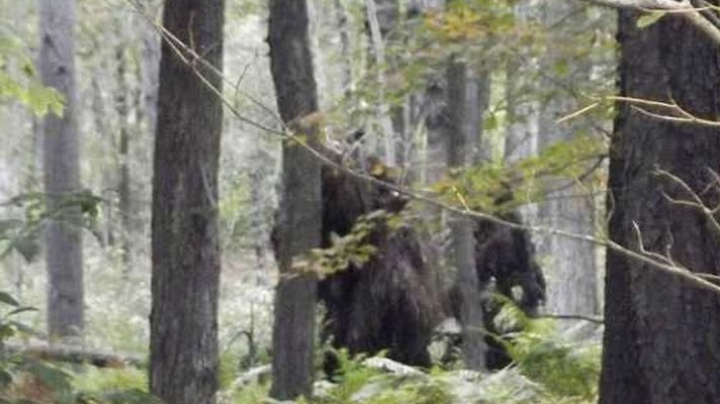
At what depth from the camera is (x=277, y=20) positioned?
392 inches

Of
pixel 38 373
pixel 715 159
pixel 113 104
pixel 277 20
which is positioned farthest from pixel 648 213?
pixel 113 104

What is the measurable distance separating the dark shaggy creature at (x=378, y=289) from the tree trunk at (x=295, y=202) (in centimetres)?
159

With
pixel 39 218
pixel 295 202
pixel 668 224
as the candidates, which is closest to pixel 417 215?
pixel 295 202

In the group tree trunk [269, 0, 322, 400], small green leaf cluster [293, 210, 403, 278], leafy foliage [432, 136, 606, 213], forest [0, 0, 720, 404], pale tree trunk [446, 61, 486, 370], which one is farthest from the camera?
pale tree trunk [446, 61, 486, 370]

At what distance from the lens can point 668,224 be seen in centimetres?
615

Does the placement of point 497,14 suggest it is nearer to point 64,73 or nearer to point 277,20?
point 277,20


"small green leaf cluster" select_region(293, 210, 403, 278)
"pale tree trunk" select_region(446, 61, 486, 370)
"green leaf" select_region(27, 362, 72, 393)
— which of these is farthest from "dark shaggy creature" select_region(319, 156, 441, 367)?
"green leaf" select_region(27, 362, 72, 393)

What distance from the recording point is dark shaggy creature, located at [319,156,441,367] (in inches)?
477

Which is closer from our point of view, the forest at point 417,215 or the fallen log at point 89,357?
the forest at point 417,215

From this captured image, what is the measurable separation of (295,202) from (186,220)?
235 centimetres

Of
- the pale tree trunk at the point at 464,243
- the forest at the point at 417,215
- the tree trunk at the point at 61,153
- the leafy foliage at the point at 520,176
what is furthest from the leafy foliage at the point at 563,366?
the tree trunk at the point at 61,153

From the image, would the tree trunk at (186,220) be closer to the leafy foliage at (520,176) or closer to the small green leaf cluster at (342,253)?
the leafy foliage at (520,176)

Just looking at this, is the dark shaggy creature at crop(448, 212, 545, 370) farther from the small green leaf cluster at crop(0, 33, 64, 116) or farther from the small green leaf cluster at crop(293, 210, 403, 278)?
the small green leaf cluster at crop(0, 33, 64, 116)

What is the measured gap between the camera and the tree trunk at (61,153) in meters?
17.6
